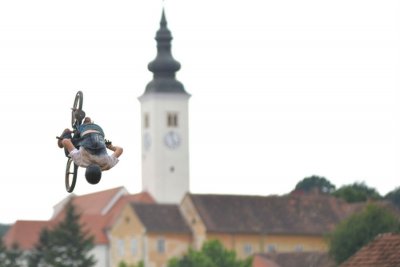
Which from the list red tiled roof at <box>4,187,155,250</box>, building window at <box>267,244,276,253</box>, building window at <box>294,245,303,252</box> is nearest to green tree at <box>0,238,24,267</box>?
red tiled roof at <box>4,187,155,250</box>

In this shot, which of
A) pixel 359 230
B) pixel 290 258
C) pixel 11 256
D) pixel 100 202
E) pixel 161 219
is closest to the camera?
pixel 359 230

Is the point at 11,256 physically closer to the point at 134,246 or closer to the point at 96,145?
the point at 134,246

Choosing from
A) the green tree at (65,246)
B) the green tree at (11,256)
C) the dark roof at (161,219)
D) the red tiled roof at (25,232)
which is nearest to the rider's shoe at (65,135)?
the green tree at (65,246)

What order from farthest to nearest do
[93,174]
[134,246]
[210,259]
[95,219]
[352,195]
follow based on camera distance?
[352,195] → [95,219] → [134,246] → [210,259] → [93,174]

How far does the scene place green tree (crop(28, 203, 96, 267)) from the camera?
474ft

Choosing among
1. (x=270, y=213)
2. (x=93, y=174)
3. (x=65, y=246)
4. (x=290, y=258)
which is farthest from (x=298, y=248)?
(x=93, y=174)

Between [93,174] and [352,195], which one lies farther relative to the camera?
[352,195]

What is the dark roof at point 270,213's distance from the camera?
16725 cm

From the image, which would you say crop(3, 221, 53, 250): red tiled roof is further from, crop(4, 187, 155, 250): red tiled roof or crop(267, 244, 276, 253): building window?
crop(267, 244, 276, 253): building window

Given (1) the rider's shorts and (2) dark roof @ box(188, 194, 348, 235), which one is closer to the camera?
(1) the rider's shorts

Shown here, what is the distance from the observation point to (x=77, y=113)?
25.5 metres

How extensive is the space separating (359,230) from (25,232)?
67.8m

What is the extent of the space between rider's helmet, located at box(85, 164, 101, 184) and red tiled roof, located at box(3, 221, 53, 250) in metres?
147

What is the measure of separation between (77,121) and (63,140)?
31 centimetres
